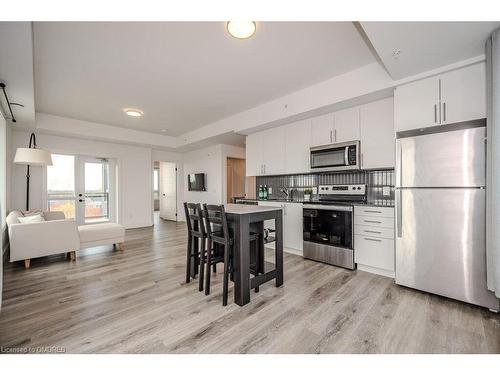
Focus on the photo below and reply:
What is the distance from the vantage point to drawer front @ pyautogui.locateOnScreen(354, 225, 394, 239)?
2.79m

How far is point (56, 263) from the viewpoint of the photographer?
11.0ft

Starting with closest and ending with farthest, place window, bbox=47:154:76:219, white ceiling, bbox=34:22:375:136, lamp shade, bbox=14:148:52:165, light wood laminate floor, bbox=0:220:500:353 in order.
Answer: light wood laminate floor, bbox=0:220:500:353 < white ceiling, bbox=34:22:375:136 < lamp shade, bbox=14:148:52:165 < window, bbox=47:154:76:219

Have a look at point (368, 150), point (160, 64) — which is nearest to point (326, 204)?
point (368, 150)

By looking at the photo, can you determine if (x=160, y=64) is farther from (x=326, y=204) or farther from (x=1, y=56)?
(x=326, y=204)

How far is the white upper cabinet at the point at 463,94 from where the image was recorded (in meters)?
2.10

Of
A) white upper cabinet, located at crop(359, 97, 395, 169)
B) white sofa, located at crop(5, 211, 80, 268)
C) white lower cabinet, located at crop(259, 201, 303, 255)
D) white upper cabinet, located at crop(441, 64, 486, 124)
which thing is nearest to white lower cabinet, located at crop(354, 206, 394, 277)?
white upper cabinet, located at crop(359, 97, 395, 169)

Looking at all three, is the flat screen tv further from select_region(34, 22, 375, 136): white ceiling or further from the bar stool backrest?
the bar stool backrest

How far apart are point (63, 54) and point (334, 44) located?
3082mm

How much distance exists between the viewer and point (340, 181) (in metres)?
3.73

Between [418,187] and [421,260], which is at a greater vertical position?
[418,187]

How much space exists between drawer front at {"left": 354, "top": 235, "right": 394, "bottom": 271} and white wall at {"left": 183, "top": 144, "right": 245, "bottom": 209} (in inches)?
164

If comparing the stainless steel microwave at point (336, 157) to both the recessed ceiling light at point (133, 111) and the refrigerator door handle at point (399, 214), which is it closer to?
the refrigerator door handle at point (399, 214)

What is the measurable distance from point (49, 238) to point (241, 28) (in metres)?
3.87

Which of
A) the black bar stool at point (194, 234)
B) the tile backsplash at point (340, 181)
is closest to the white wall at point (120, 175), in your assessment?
the tile backsplash at point (340, 181)
